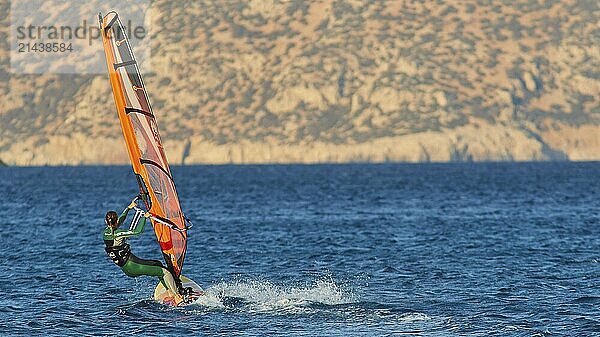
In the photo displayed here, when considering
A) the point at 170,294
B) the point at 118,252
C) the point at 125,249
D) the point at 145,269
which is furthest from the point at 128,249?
the point at 170,294

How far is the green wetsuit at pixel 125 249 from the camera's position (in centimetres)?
2988

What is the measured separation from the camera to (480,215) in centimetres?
7662

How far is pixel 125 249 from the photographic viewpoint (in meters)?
30.7

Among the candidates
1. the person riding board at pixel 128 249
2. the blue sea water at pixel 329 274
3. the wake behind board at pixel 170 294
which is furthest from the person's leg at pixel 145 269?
the blue sea water at pixel 329 274

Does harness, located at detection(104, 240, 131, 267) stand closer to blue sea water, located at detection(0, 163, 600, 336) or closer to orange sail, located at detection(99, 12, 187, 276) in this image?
orange sail, located at detection(99, 12, 187, 276)

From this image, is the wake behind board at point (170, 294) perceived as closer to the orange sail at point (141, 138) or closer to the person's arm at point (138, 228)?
the orange sail at point (141, 138)

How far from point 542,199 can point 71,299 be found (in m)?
69.1

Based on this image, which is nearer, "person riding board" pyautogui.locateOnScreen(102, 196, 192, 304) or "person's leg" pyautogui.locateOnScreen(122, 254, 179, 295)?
"person riding board" pyautogui.locateOnScreen(102, 196, 192, 304)

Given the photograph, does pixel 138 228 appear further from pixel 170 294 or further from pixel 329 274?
pixel 329 274

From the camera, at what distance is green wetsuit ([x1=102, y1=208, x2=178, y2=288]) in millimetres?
29875

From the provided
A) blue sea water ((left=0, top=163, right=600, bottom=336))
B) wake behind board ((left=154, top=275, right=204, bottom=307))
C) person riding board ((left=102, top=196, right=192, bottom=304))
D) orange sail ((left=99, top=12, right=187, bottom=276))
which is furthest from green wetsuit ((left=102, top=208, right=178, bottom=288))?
wake behind board ((left=154, top=275, right=204, bottom=307))

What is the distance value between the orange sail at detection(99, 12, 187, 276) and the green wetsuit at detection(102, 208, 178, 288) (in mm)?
973

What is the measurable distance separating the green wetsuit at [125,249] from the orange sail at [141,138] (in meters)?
0.97

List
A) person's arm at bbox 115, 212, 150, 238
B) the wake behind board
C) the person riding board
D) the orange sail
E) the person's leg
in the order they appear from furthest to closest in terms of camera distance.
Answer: the wake behind board < the person's leg < the orange sail < the person riding board < person's arm at bbox 115, 212, 150, 238
